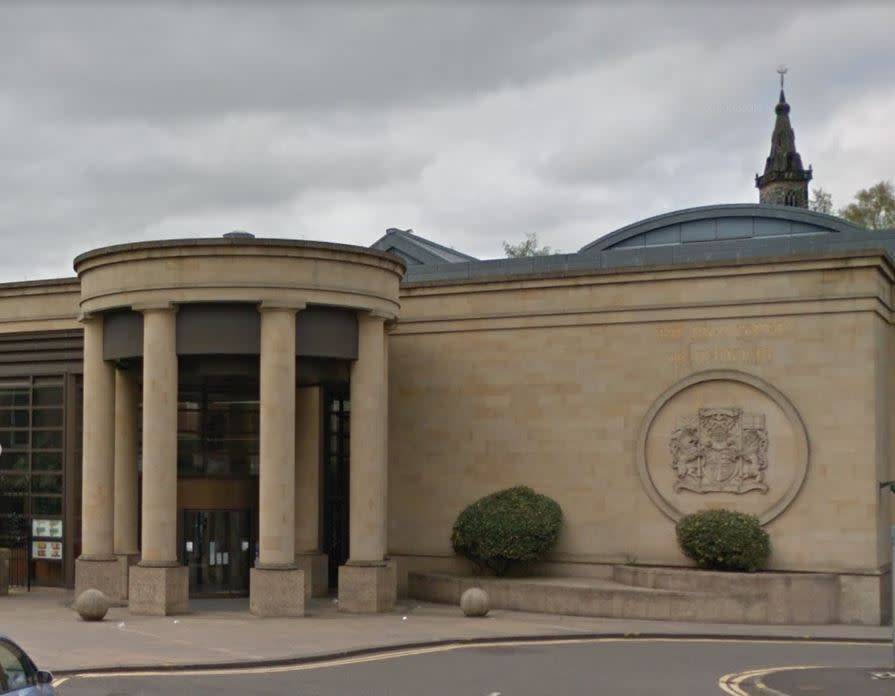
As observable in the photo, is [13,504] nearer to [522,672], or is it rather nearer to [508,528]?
[508,528]

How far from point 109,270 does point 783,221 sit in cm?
2038

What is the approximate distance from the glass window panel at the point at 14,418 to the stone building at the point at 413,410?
0.08 meters

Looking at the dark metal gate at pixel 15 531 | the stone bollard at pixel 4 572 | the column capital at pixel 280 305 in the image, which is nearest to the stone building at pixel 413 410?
the column capital at pixel 280 305

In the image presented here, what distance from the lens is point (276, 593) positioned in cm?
2775

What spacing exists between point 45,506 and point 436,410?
11.3 meters

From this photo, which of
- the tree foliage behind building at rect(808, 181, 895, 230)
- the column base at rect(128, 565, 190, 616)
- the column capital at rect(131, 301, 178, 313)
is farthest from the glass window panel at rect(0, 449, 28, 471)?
the tree foliage behind building at rect(808, 181, 895, 230)

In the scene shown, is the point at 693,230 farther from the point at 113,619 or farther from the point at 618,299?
the point at 113,619

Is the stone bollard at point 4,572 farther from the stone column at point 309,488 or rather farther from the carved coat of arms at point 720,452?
the carved coat of arms at point 720,452

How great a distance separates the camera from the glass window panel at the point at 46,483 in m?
35.7

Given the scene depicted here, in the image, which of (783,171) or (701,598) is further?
(783,171)

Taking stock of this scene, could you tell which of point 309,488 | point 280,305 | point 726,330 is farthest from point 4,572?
point 726,330

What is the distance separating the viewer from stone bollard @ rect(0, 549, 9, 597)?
32.7m

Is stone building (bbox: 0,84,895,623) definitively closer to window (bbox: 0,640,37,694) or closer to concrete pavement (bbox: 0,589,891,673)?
concrete pavement (bbox: 0,589,891,673)

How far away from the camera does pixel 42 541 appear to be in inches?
1401
